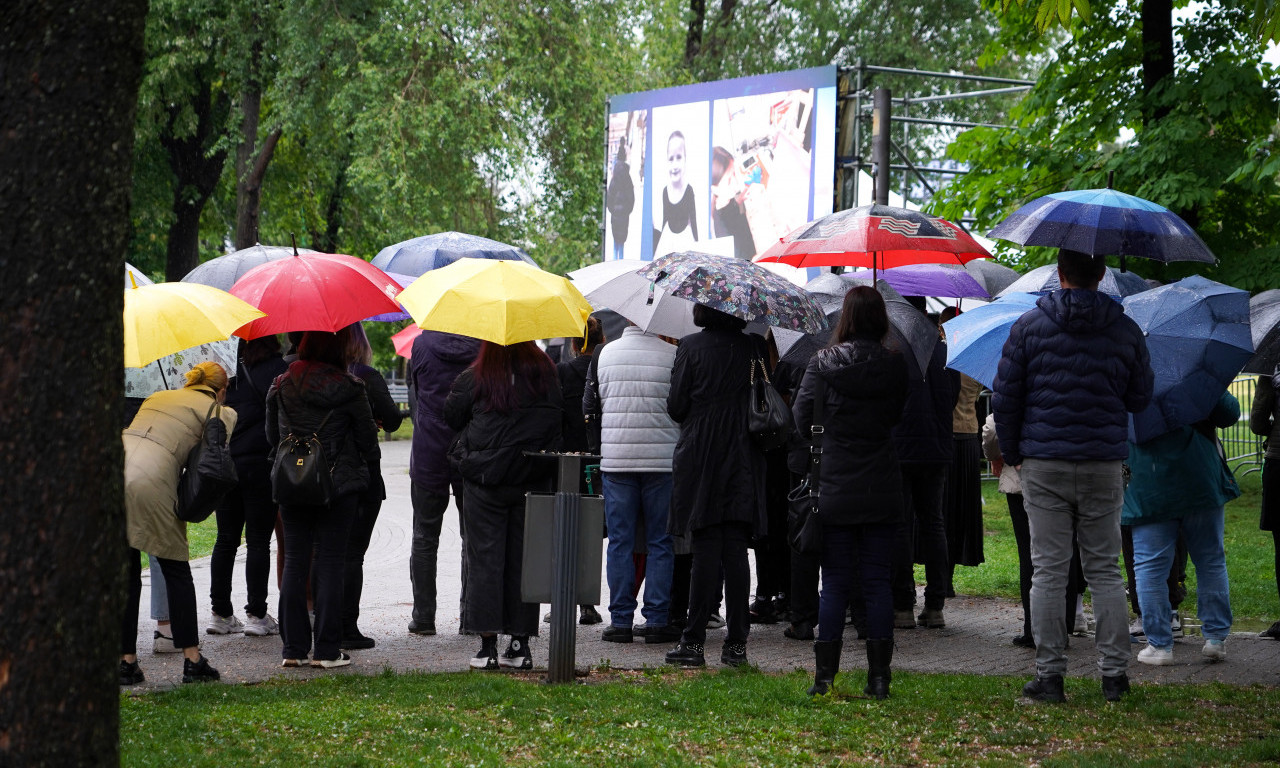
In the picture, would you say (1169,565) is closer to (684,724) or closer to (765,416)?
(765,416)

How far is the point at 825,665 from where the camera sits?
648 cm

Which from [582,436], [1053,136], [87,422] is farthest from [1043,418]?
[1053,136]

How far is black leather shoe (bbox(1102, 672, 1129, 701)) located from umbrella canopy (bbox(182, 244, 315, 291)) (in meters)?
5.48

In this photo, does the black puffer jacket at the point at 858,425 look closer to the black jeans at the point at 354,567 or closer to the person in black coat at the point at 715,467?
the person in black coat at the point at 715,467

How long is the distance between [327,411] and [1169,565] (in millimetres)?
4519

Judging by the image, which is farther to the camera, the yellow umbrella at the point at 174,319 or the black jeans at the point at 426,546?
the black jeans at the point at 426,546

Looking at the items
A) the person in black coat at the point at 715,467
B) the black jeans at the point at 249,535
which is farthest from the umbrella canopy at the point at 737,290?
the black jeans at the point at 249,535

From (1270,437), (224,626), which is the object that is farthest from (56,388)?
(1270,437)

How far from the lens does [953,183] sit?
17641 mm

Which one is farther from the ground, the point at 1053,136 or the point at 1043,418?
the point at 1053,136

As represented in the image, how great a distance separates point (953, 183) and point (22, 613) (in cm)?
1561

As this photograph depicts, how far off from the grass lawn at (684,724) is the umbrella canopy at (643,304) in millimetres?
2223

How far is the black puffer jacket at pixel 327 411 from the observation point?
23.4 ft

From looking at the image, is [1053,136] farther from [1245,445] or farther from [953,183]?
[1245,445]
